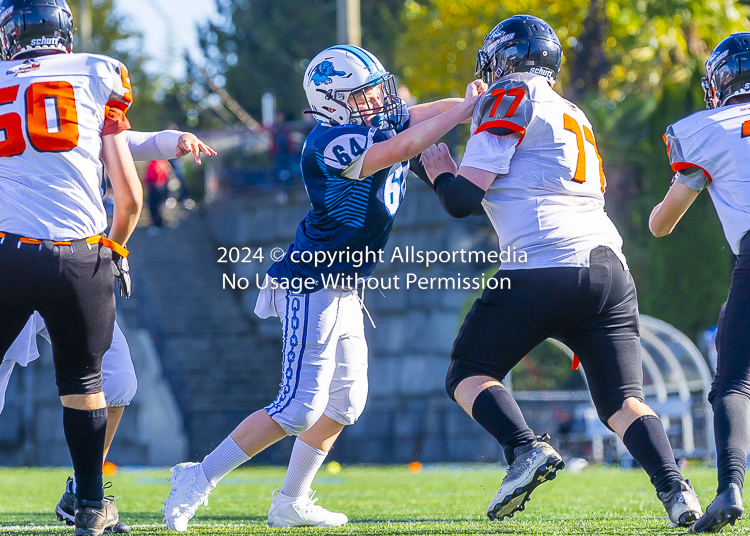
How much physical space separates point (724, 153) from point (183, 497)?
271 centimetres

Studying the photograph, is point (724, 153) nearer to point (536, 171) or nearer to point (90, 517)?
point (536, 171)

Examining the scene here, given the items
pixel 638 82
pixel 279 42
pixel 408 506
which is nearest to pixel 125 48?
pixel 279 42

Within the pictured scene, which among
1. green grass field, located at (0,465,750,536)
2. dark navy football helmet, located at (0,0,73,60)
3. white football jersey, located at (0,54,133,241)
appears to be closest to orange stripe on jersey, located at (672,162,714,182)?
green grass field, located at (0,465,750,536)

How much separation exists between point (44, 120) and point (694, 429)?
34.9ft

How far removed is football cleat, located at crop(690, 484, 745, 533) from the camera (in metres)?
3.56

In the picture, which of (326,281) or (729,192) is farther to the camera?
(326,281)

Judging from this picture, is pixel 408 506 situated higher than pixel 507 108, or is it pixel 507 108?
pixel 507 108

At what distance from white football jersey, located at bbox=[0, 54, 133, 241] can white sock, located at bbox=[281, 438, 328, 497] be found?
1507 mm

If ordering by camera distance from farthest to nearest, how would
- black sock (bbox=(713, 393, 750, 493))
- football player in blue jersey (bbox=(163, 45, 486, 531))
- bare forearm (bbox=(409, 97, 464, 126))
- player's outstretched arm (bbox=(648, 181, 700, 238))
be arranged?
bare forearm (bbox=(409, 97, 464, 126)) < football player in blue jersey (bbox=(163, 45, 486, 531)) < player's outstretched arm (bbox=(648, 181, 700, 238)) < black sock (bbox=(713, 393, 750, 493))

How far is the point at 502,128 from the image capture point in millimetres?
3854

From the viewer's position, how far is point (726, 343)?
3.89m

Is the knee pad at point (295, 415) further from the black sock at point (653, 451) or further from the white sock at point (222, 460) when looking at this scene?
the black sock at point (653, 451)

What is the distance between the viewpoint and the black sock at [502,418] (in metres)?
3.80

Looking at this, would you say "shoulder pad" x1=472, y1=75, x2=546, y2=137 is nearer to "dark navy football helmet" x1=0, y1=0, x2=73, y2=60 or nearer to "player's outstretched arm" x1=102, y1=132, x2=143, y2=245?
"player's outstretched arm" x1=102, y1=132, x2=143, y2=245
